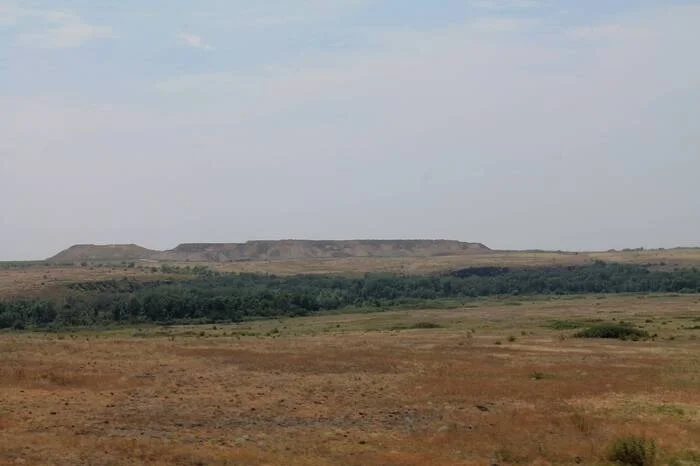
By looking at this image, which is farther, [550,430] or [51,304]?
[51,304]

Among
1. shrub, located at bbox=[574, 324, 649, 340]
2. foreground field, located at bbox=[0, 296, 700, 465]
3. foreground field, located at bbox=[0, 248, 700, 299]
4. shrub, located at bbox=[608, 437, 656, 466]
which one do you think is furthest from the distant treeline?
shrub, located at bbox=[608, 437, 656, 466]

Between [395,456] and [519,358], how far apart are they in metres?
23.1

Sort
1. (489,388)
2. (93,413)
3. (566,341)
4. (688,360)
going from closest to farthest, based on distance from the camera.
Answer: (93,413), (489,388), (688,360), (566,341)

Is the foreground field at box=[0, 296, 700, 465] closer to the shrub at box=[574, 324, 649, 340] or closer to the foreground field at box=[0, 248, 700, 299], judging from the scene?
the shrub at box=[574, 324, 649, 340]

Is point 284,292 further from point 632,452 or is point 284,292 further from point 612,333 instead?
point 632,452

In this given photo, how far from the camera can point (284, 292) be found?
109m

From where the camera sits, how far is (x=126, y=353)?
42.8 meters

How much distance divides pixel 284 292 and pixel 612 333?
59.3 metres

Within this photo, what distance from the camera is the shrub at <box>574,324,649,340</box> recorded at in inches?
2164

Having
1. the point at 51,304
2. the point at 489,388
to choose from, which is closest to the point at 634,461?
Result: the point at 489,388

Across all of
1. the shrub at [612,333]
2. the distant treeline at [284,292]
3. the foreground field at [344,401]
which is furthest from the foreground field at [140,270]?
the shrub at [612,333]

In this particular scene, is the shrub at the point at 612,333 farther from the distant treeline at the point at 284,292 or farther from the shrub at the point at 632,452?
the distant treeline at the point at 284,292

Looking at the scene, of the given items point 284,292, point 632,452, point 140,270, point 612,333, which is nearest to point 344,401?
point 632,452

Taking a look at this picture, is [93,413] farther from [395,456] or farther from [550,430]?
[550,430]
